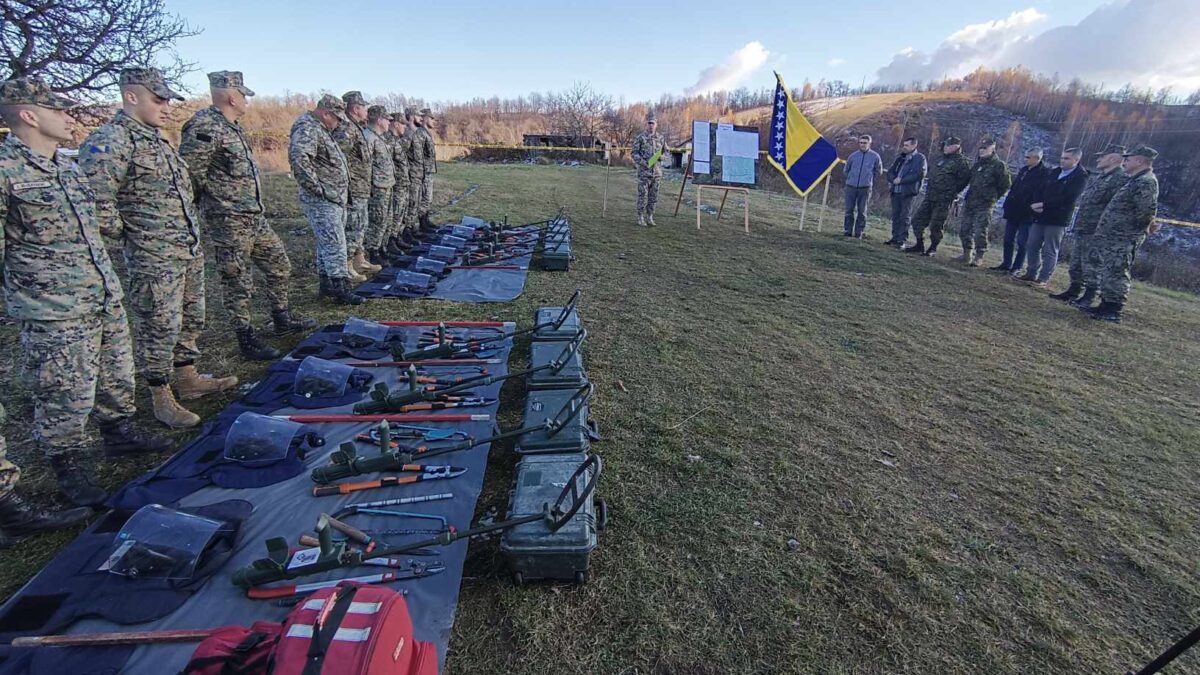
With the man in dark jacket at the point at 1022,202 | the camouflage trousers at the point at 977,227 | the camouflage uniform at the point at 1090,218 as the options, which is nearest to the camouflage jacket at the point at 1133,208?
the camouflage uniform at the point at 1090,218

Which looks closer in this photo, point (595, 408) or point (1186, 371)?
point (595, 408)

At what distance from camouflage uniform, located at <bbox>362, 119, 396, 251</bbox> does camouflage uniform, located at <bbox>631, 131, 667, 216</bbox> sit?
4518 mm

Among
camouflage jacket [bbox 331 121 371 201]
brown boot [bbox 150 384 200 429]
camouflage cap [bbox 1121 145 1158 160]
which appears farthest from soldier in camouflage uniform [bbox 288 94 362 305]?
camouflage cap [bbox 1121 145 1158 160]

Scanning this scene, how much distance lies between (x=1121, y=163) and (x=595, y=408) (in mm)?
7622

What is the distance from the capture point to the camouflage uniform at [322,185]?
481cm

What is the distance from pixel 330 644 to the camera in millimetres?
1304

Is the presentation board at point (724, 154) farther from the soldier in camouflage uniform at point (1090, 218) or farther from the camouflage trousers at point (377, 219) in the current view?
the camouflage trousers at point (377, 219)

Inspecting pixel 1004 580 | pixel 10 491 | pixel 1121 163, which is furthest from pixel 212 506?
pixel 1121 163

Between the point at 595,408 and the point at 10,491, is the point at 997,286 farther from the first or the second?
the point at 10,491

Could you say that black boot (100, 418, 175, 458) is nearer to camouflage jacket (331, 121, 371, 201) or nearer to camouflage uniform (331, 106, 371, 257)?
camouflage uniform (331, 106, 371, 257)

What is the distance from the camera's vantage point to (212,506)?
247 centimetres

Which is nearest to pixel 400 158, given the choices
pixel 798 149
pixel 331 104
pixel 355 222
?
pixel 355 222

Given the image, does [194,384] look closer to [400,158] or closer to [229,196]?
[229,196]

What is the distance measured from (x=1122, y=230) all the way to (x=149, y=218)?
9219 mm
